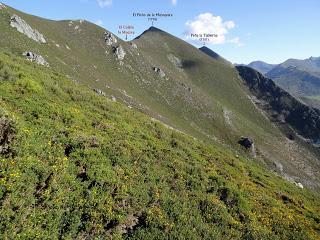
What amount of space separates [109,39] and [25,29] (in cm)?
5184

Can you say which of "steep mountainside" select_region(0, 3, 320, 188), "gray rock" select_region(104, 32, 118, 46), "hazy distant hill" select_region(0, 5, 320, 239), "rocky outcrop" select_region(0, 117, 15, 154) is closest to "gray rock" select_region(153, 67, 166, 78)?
"steep mountainside" select_region(0, 3, 320, 188)

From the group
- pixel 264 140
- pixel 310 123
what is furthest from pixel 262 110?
pixel 264 140

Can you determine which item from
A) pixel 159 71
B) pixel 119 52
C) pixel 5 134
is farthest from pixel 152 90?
pixel 5 134

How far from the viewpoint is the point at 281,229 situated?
76.8ft

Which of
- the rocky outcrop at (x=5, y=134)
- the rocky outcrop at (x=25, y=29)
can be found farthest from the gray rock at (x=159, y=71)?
the rocky outcrop at (x=5, y=134)

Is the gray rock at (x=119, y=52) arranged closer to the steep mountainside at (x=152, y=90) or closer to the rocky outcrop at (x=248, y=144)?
the steep mountainside at (x=152, y=90)

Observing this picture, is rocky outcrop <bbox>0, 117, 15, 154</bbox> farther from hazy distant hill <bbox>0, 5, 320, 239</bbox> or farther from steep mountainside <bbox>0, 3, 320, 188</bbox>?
steep mountainside <bbox>0, 3, 320, 188</bbox>

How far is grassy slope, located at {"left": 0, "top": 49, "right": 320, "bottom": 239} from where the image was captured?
16.5 meters

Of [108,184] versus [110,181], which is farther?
[110,181]

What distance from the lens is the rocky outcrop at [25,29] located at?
94800 mm

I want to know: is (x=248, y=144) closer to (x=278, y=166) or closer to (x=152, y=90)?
(x=278, y=166)

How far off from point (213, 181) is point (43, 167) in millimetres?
13368

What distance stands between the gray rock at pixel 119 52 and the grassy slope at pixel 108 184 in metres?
110

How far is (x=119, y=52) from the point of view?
14188 centimetres
